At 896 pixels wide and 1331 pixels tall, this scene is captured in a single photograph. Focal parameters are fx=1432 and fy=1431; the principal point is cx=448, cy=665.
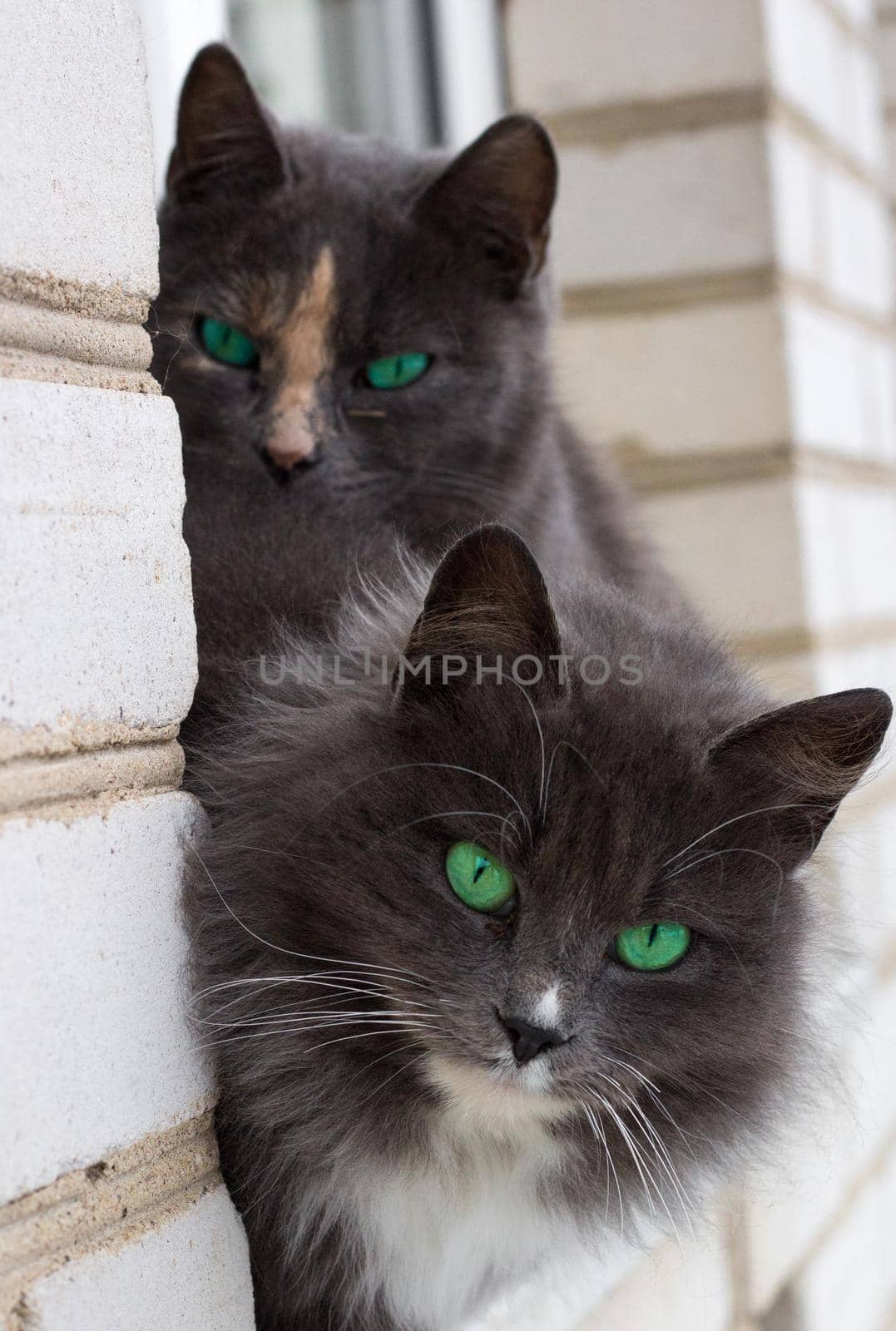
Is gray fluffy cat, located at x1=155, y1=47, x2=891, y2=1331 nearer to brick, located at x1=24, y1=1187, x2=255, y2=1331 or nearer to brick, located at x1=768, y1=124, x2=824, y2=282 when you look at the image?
brick, located at x1=24, y1=1187, x2=255, y2=1331

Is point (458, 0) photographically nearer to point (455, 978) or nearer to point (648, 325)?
point (648, 325)

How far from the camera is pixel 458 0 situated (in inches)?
108

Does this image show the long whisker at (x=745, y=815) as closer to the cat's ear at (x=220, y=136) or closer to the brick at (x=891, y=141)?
the cat's ear at (x=220, y=136)

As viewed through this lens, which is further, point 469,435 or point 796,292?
point 796,292

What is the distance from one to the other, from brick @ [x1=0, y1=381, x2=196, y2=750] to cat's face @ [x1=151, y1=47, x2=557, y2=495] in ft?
1.80

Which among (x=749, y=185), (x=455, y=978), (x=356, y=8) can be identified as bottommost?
(x=455, y=978)

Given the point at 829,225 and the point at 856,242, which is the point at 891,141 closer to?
the point at 856,242

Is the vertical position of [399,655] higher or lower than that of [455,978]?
higher

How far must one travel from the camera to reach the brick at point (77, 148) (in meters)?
0.82

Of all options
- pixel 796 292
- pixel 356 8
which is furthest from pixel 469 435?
pixel 356 8

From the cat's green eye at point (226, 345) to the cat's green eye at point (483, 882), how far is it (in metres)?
0.79

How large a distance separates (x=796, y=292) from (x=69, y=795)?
2.04 meters

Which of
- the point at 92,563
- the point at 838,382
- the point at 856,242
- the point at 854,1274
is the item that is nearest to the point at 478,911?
the point at 92,563

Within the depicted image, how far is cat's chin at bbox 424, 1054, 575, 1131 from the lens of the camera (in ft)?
3.18
